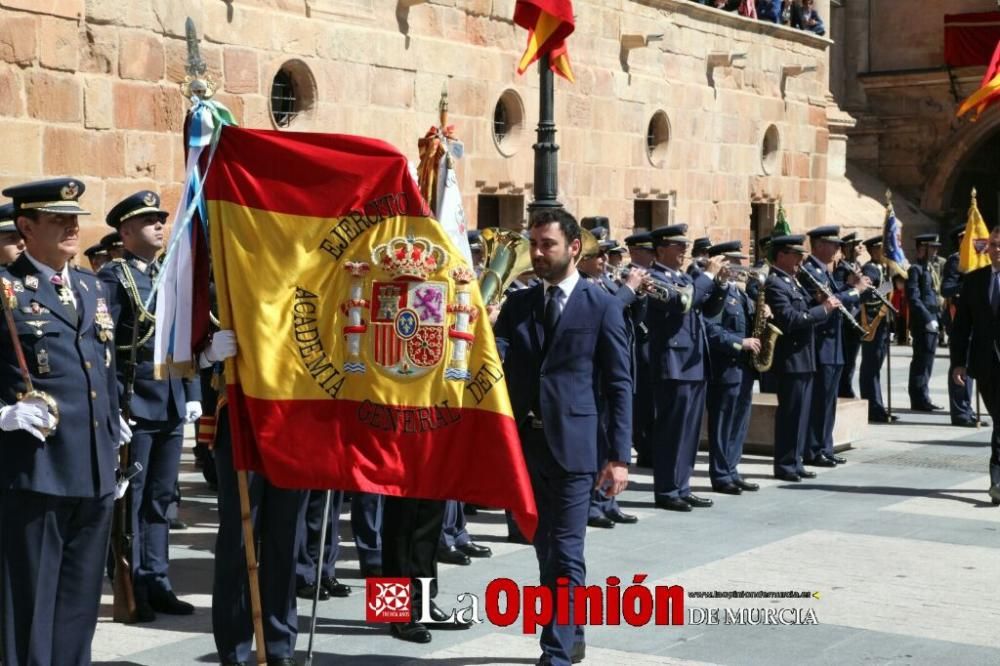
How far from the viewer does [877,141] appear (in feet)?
129

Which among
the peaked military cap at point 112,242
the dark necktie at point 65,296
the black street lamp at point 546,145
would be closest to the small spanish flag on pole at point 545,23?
the black street lamp at point 546,145

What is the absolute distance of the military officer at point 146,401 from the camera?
26.3 feet

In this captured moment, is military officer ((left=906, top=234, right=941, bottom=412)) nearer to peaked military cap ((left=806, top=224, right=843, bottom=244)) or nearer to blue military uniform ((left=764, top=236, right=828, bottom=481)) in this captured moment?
peaked military cap ((left=806, top=224, right=843, bottom=244))

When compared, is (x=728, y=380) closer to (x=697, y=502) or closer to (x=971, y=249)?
(x=697, y=502)

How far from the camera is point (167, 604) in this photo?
7.98 m

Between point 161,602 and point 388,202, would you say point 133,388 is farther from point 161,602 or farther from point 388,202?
point 388,202

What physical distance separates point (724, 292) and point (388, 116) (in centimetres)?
656

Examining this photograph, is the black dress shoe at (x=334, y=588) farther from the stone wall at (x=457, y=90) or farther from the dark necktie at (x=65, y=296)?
the stone wall at (x=457, y=90)

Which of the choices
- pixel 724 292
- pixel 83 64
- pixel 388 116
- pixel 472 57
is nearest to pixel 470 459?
pixel 724 292

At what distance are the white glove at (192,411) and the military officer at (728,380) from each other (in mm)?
4876

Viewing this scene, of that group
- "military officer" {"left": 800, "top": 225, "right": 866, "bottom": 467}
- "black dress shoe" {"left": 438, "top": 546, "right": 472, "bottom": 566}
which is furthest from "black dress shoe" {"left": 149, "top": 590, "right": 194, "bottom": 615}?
"military officer" {"left": 800, "top": 225, "right": 866, "bottom": 467}

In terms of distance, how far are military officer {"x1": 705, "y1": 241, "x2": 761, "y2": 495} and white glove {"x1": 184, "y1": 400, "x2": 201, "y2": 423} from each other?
4.88m

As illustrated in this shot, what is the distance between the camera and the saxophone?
1271 cm

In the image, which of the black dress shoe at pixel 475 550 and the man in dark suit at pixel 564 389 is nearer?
the man in dark suit at pixel 564 389
